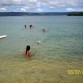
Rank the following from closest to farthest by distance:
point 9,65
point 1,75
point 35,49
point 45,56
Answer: point 1,75
point 9,65
point 45,56
point 35,49

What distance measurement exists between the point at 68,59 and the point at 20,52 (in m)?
5.80

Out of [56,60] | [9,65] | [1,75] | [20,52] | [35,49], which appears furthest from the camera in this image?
[35,49]

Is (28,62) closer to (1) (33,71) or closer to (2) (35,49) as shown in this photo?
(1) (33,71)

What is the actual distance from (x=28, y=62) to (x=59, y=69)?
10.9ft

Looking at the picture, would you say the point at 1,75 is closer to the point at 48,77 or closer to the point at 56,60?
the point at 48,77

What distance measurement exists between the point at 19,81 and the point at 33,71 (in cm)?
220

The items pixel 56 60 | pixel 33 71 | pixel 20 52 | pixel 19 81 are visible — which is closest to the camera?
pixel 19 81

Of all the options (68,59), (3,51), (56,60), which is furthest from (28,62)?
(3,51)

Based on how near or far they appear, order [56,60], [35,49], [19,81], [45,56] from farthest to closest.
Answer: [35,49] < [45,56] < [56,60] < [19,81]

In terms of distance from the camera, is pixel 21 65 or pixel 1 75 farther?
pixel 21 65

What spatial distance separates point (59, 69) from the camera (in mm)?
16234

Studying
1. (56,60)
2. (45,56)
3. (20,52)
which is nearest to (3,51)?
(20,52)

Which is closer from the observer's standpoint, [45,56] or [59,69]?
[59,69]

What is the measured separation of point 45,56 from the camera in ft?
67.5
